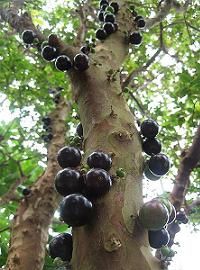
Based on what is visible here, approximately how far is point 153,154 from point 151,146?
74mm

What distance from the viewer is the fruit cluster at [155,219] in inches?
61.9

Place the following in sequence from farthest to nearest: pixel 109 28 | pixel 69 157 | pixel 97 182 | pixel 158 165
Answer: pixel 109 28
pixel 158 165
pixel 69 157
pixel 97 182

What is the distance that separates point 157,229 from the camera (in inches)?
64.5

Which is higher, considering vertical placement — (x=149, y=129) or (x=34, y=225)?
(x=149, y=129)

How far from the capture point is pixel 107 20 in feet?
13.0

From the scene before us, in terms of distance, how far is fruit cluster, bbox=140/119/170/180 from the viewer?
6.86ft

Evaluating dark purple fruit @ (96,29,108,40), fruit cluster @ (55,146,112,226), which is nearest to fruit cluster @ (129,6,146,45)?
dark purple fruit @ (96,29,108,40)

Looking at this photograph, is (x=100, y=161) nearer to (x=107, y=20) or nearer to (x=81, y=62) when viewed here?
(x=81, y=62)

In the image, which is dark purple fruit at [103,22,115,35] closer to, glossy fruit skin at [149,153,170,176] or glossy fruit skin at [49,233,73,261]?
glossy fruit skin at [149,153,170,176]

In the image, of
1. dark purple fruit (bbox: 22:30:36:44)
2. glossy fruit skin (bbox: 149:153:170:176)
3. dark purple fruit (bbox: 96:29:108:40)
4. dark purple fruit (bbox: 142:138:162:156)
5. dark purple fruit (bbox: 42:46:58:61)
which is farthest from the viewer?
dark purple fruit (bbox: 22:30:36:44)

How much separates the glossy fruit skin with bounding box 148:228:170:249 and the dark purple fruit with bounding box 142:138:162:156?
2.02ft

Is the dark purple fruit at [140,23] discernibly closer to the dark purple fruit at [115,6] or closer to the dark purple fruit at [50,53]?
the dark purple fruit at [115,6]

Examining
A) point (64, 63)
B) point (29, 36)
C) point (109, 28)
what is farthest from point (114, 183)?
point (29, 36)

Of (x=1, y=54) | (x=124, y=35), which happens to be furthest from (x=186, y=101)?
(x=1, y=54)
